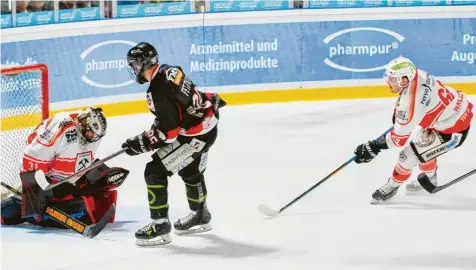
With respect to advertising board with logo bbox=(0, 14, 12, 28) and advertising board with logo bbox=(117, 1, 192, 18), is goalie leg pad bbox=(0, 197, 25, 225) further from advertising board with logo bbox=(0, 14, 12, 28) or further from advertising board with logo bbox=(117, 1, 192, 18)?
advertising board with logo bbox=(117, 1, 192, 18)

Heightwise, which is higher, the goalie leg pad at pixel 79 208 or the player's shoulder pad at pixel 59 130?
the player's shoulder pad at pixel 59 130

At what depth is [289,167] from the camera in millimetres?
7316

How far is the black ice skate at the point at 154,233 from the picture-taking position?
5180 millimetres

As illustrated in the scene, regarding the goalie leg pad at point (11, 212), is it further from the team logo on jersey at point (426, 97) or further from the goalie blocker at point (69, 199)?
the team logo on jersey at point (426, 97)

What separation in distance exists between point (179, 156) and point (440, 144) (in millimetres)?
1802

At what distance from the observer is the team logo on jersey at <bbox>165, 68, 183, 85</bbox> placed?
16.3 ft

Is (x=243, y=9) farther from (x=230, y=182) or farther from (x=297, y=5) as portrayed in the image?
(x=230, y=182)

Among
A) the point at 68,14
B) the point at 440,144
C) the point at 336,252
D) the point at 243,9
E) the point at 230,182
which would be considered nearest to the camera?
the point at 336,252

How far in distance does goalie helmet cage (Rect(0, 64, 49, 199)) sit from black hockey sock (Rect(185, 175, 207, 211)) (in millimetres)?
1075

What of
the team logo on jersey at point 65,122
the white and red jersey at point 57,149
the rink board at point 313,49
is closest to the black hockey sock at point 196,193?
the white and red jersey at point 57,149

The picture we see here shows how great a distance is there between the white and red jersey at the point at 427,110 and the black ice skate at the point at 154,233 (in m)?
1.48

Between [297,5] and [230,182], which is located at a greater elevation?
[297,5]

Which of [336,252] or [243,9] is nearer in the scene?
[336,252]

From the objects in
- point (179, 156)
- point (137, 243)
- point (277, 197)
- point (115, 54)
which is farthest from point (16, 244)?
point (115, 54)
